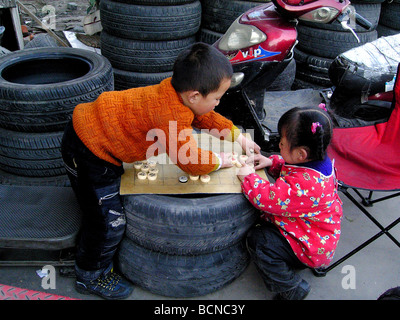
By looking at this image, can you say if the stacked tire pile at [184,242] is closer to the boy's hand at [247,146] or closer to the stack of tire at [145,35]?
the boy's hand at [247,146]

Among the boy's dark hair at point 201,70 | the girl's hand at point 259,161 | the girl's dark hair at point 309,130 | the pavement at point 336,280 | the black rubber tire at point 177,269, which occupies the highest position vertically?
the boy's dark hair at point 201,70

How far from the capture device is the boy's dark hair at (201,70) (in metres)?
1.48

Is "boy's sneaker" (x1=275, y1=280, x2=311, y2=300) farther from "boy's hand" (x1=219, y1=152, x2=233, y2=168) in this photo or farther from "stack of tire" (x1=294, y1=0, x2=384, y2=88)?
"stack of tire" (x1=294, y1=0, x2=384, y2=88)

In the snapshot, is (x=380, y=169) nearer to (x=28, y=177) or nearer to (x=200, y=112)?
(x=200, y=112)

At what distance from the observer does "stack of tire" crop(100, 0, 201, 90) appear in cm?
315

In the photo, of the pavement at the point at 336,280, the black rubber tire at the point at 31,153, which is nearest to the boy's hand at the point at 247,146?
the pavement at the point at 336,280

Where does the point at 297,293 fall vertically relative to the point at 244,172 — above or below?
below

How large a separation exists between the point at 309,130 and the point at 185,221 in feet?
2.36

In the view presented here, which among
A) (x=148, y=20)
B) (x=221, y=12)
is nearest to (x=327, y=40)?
(x=221, y=12)

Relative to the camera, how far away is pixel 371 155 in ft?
7.59

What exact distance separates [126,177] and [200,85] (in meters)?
0.67

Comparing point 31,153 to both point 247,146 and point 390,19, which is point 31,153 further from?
point 390,19

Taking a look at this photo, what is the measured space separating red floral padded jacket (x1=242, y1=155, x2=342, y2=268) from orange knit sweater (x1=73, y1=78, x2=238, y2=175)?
30cm

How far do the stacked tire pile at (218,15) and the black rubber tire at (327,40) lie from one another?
86 centimetres
